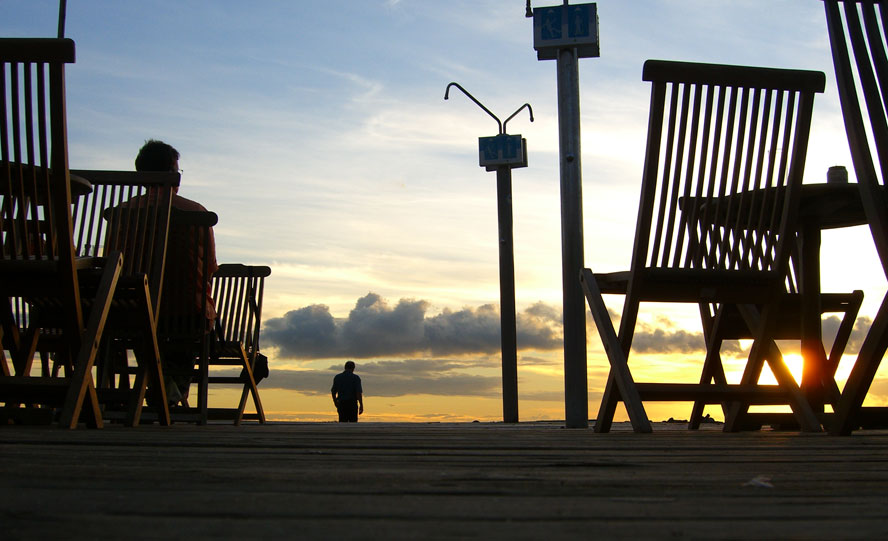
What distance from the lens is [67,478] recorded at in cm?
133

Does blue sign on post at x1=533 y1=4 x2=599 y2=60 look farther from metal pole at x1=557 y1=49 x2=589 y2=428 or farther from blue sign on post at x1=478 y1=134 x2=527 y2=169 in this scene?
blue sign on post at x1=478 y1=134 x2=527 y2=169

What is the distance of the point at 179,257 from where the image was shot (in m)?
5.93

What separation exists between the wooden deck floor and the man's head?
4404 millimetres

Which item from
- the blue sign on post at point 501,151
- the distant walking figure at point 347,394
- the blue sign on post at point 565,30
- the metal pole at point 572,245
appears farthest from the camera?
the distant walking figure at point 347,394

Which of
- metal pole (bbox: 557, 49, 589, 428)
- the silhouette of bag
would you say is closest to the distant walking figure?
the silhouette of bag

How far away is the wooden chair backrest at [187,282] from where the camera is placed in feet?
19.1

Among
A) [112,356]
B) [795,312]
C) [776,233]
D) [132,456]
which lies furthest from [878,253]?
[112,356]

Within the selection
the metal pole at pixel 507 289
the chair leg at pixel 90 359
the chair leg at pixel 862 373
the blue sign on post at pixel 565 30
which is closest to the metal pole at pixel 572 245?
the blue sign on post at pixel 565 30

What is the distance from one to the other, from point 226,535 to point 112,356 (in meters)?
6.10

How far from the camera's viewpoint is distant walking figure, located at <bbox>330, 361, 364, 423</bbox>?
14.8 meters

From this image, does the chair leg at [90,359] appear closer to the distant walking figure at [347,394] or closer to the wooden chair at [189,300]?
the wooden chair at [189,300]

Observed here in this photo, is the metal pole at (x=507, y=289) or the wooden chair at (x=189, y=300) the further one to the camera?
the metal pole at (x=507, y=289)

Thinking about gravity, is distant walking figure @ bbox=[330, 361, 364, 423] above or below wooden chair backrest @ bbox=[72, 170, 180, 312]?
below

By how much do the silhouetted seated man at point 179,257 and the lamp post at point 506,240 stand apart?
7.07m
